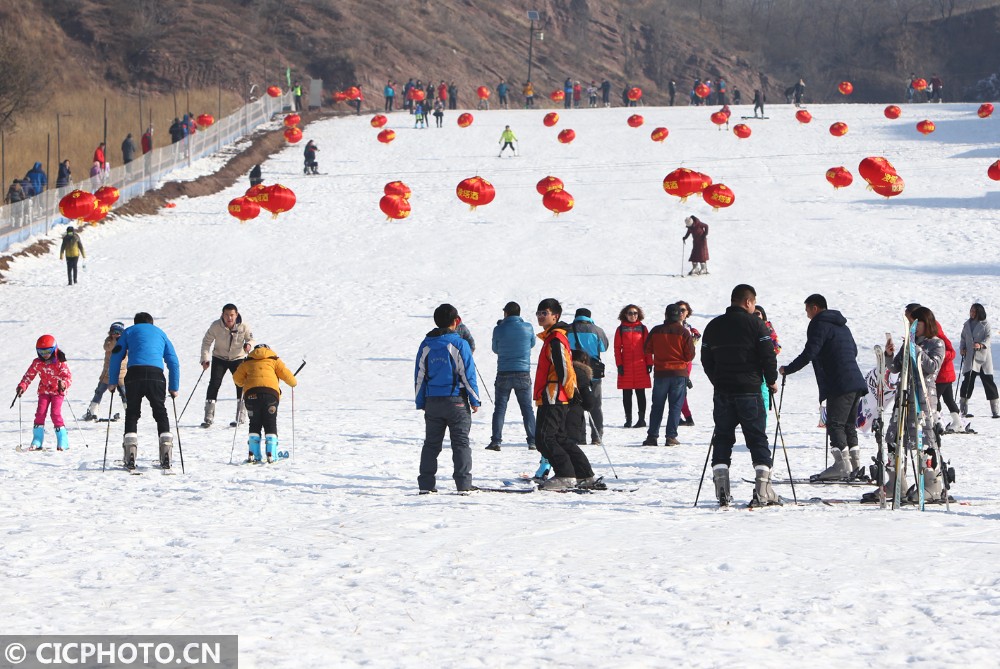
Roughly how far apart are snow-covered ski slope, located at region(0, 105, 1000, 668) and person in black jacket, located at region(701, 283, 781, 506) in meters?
0.31

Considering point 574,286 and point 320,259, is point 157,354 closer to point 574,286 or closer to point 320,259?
point 574,286

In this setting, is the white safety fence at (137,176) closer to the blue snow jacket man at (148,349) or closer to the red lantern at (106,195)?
the red lantern at (106,195)

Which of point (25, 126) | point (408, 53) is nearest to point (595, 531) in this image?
point (25, 126)

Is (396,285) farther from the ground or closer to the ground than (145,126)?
closer to the ground

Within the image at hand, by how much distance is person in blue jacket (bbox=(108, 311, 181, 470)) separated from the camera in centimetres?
1156

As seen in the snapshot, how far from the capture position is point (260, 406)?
12344mm

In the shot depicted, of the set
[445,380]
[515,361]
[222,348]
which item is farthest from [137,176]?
[445,380]

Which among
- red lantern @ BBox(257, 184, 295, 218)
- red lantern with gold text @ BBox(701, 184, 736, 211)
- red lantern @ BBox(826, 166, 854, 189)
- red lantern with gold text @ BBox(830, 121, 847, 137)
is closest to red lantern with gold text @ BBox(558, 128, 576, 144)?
red lantern with gold text @ BBox(830, 121, 847, 137)

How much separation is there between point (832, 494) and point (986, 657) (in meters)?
4.43

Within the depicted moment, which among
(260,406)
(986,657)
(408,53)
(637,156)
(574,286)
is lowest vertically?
(986,657)

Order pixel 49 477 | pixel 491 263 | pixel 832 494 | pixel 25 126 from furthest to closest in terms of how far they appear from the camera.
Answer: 1. pixel 25 126
2. pixel 491 263
3. pixel 49 477
4. pixel 832 494

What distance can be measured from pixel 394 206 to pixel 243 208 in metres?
3.36

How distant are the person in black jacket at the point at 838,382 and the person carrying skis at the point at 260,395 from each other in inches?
180

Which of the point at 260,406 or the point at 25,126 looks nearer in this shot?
the point at 260,406
